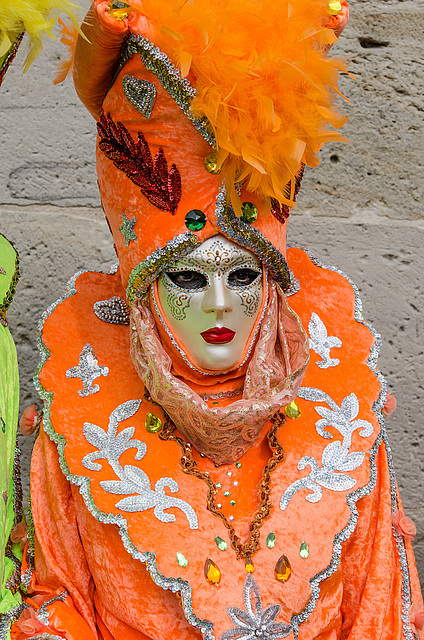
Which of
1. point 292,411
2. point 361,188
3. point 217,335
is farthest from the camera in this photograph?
point 361,188

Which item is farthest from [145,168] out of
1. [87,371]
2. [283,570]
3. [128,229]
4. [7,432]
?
[283,570]

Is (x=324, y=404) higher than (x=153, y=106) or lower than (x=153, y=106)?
lower

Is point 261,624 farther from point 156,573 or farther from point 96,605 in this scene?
point 96,605

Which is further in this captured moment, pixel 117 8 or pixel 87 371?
pixel 87 371

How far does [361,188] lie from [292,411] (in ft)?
2.79

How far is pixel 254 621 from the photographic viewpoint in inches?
56.7

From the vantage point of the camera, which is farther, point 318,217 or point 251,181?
Result: point 318,217

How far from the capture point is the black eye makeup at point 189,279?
1523 mm

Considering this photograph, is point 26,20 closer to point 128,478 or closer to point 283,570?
point 128,478

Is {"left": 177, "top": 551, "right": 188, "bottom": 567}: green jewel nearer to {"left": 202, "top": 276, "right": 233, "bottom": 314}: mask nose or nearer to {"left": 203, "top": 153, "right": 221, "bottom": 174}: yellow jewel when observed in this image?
{"left": 202, "top": 276, "right": 233, "bottom": 314}: mask nose

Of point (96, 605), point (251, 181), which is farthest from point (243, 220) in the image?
point (96, 605)

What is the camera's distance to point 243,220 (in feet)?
4.93

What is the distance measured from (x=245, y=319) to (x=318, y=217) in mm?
796

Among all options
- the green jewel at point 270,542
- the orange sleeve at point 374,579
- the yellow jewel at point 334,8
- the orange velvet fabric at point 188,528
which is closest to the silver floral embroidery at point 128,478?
the orange velvet fabric at point 188,528
